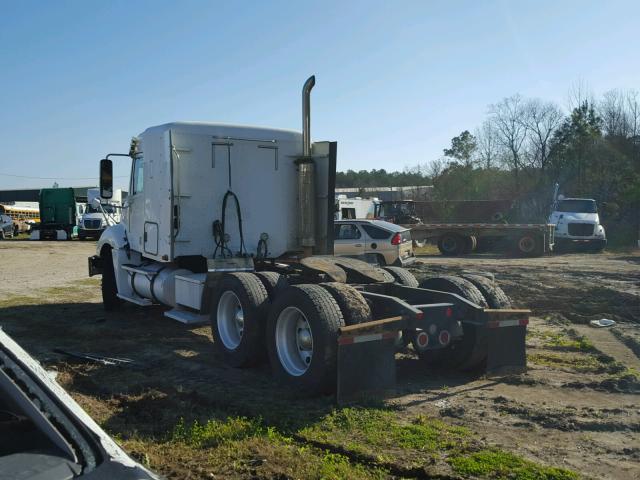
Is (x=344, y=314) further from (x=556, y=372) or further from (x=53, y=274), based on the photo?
(x=53, y=274)

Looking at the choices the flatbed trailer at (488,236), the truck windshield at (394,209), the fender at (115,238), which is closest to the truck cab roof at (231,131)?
the fender at (115,238)

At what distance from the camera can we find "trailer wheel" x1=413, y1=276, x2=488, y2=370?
6730 mm

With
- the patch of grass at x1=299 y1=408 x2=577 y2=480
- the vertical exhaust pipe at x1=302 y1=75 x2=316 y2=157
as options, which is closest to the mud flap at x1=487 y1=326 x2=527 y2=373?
the patch of grass at x1=299 y1=408 x2=577 y2=480

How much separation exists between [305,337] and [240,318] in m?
1.42

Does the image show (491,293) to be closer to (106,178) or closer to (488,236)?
(106,178)

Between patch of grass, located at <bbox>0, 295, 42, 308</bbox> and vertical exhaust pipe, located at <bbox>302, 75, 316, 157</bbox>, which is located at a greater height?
vertical exhaust pipe, located at <bbox>302, 75, 316, 157</bbox>

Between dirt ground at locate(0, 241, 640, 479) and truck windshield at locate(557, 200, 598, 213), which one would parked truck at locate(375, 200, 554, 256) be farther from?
dirt ground at locate(0, 241, 640, 479)

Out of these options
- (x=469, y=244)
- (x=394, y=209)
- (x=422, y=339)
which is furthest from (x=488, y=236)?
(x=422, y=339)

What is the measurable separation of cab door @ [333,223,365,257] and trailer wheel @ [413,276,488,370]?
31.3 feet

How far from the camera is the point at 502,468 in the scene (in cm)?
430

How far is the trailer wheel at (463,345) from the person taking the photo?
673 centimetres

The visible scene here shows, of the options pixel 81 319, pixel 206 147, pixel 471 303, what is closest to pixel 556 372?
pixel 471 303

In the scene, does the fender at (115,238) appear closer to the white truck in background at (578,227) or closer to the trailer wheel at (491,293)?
the trailer wheel at (491,293)

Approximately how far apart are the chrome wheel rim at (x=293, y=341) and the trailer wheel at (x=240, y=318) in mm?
512
